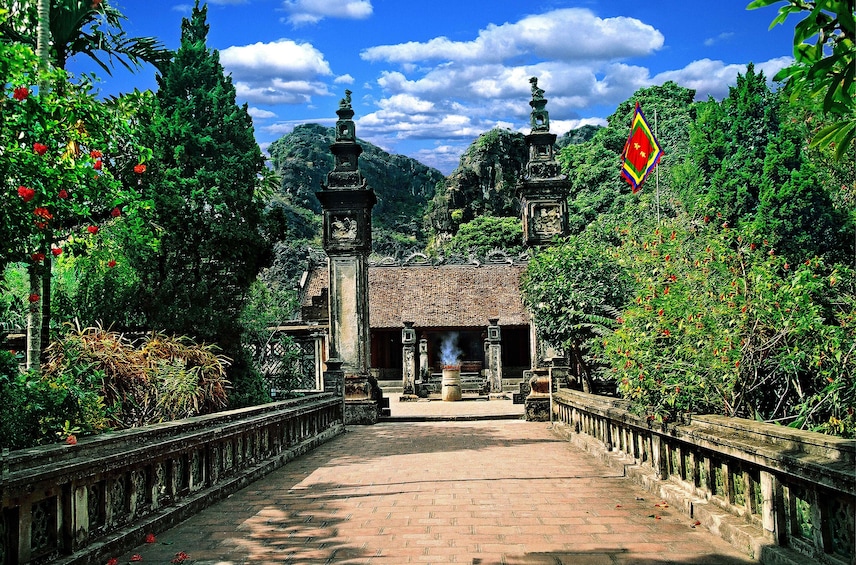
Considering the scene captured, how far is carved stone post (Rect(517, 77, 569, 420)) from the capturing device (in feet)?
53.3

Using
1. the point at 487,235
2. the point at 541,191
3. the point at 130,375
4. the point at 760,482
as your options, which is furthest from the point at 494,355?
the point at 487,235

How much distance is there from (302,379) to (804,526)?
498 inches

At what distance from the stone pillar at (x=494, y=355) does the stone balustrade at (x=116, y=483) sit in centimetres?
1950

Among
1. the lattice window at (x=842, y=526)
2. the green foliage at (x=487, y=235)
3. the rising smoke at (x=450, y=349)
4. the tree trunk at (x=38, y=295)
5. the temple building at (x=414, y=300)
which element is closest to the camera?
the lattice window at (x=842, y=526)

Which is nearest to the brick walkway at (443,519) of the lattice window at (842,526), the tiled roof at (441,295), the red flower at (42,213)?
the lattice window at (842,526)

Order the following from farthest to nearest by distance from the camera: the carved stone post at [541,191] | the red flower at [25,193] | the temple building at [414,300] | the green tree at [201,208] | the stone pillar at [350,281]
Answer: the carved stone post at [541,191] → the temple building at [414,300] → the stone pillar at [350,281] → the green tree at [201,208] → the red flower at [25,193]

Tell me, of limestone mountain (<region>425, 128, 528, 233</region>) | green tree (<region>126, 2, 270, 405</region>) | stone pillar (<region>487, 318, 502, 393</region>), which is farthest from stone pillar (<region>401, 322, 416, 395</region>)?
limestone mountain (<region>425, 128, 528, 233</region>)

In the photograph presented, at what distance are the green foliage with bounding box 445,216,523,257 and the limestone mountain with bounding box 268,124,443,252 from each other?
411 inches

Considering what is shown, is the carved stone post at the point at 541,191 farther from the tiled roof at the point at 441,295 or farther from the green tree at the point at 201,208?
the tiled roof at the point at 441,295

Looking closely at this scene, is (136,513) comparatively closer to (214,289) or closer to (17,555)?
(17,555)

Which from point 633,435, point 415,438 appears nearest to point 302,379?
point 415,438

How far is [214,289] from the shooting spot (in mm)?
11539

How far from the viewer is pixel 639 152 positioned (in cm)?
1373

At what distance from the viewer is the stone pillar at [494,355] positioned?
89.5 ft
